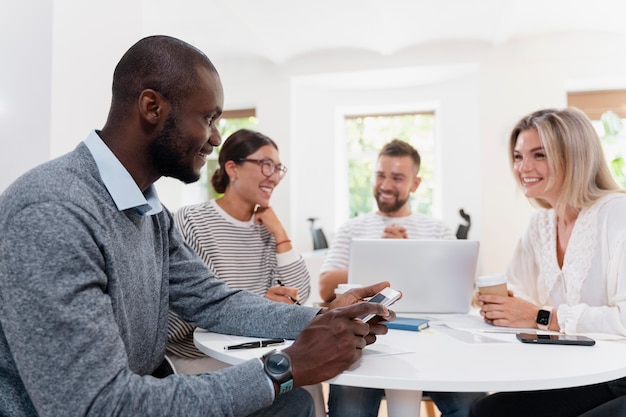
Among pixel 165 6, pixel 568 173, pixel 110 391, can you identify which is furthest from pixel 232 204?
pixel 165 6

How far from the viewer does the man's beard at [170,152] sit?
102cm

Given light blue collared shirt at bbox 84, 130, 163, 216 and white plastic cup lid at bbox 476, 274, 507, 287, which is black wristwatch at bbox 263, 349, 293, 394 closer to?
light blue collared shirt at bbox 84, 130, 163, 216

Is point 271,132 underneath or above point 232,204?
above

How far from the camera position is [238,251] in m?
2.01

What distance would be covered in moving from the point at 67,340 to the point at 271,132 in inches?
173

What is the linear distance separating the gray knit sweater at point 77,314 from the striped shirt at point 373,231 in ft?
5.47

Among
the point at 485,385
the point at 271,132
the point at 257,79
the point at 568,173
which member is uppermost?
the point at 257,79

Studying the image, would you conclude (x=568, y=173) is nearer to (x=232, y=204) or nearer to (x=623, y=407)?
(x=623, y=407)

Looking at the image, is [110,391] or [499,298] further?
[499,298]

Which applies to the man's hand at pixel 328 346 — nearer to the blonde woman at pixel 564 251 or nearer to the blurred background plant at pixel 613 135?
the blonde woman at pixel 564 251

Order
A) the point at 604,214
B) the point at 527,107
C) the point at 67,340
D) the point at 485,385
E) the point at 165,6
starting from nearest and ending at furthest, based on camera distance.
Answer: the point at 67,340
the point at 485,385
the point at 604,214
the point at 165,6
the point at 527,107

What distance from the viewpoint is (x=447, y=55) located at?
4.73 meters

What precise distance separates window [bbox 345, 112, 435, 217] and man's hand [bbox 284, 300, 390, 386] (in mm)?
4372

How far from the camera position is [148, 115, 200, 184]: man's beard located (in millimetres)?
1018
